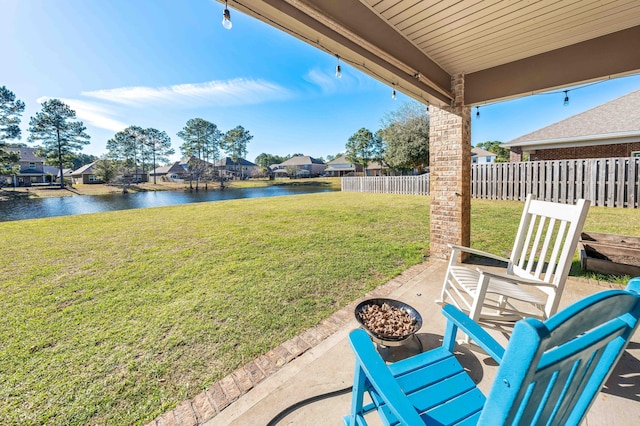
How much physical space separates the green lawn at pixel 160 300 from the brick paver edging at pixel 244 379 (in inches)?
3.1

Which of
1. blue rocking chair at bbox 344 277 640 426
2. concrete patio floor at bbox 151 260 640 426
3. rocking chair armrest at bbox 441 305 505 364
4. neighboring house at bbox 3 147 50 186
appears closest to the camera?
blue rocking chair at bbox 344 277 640 426

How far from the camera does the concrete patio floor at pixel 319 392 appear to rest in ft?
5.08

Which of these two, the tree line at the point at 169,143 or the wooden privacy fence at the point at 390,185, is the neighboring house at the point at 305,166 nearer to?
the tree line at the point at 169,143

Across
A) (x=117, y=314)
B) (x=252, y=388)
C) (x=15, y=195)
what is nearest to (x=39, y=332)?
(x=117, y=314)

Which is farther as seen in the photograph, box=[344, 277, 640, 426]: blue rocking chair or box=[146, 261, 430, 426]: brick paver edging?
box=[146, 261, 430, 426]: brick paver edging

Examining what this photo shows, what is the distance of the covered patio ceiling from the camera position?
7.06 feet

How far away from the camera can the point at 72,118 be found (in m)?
29.8

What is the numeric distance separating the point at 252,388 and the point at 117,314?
6.38 ft

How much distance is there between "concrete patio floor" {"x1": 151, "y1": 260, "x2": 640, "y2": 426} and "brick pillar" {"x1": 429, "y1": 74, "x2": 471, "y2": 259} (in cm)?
206

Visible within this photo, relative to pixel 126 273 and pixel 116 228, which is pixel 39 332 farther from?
pixel 116 228

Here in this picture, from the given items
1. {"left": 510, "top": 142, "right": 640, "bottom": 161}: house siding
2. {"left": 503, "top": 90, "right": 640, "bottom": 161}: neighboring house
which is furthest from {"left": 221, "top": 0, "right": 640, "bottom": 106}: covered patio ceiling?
{"left": 510, "top": 142, "right": 640, "bottom": 161}: house siding

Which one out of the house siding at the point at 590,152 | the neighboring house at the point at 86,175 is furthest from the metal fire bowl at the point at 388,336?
the neighboring house at the point at 86,175

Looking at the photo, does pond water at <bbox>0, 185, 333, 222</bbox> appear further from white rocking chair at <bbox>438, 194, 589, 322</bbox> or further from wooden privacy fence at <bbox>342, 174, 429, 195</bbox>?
white rocking chair at <bbox>438, 194, 589, 322</bbox>

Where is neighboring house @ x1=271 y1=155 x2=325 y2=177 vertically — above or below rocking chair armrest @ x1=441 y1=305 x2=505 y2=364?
above
